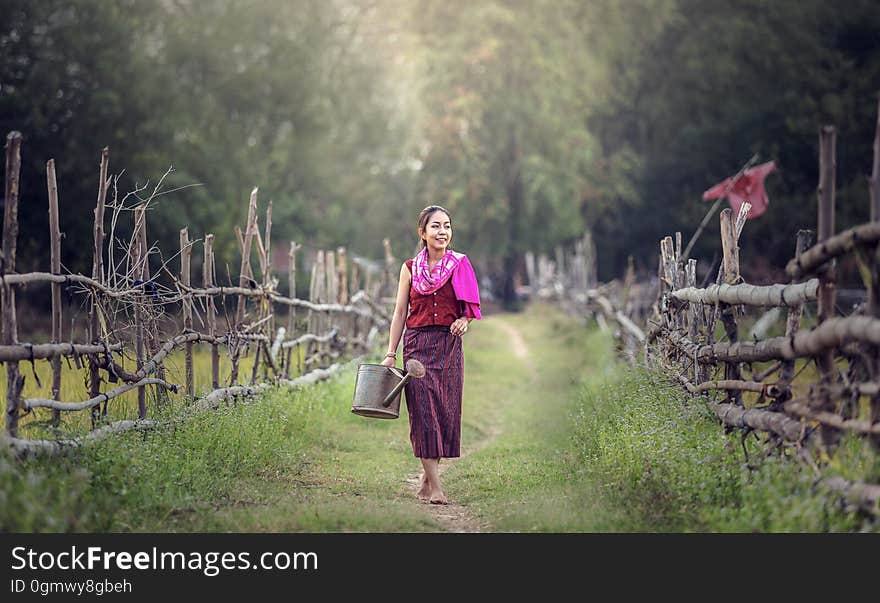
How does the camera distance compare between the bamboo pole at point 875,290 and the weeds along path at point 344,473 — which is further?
the weeds along path at point 344,473

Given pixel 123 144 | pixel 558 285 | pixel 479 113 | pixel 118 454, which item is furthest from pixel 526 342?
pixel 118 454

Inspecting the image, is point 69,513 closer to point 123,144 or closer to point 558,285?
point 123,144

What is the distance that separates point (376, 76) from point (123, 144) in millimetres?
19593

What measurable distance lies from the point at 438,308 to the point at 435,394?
58cm

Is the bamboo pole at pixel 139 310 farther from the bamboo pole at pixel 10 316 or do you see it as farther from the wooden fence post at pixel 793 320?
the wooden fence post at pixel 793 320

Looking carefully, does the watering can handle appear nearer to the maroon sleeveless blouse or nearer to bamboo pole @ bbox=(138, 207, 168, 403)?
the maroon sleeveless blouse

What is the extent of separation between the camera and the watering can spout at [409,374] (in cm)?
677

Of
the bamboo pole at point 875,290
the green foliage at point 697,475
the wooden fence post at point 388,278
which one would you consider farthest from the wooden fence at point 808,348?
the wooden fence post at point 388,278

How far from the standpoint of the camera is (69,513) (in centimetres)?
494

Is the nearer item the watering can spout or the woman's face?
the watering can spout

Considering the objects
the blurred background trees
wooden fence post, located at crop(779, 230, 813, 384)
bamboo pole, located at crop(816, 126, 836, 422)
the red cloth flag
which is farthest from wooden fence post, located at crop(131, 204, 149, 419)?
the blurred background trees

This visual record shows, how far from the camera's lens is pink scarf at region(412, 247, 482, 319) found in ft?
22.7

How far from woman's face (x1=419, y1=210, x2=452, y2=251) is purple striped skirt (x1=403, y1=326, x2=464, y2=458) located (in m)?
0.56

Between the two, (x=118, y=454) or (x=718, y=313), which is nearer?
(x=118, y=454)
